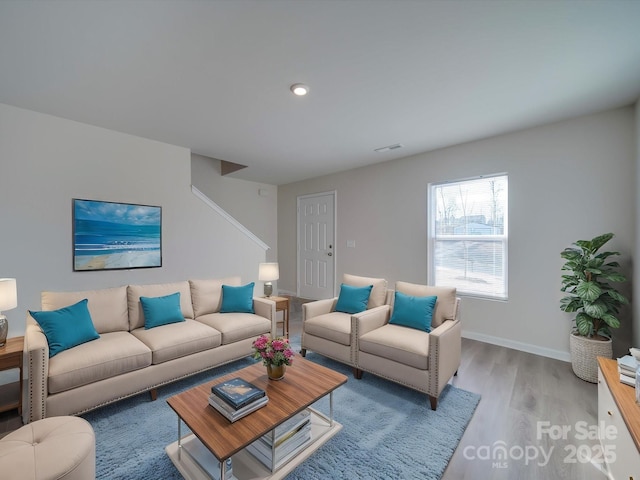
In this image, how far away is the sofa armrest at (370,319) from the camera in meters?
2.67

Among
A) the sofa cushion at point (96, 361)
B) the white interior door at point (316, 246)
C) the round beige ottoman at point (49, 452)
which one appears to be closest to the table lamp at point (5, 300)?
the sofa cushion at point (96, 361)

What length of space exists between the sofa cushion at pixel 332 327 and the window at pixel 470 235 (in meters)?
1.80

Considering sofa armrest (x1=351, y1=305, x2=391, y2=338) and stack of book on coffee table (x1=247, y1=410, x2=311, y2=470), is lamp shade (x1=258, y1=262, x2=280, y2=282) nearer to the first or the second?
sofa armrest (x1=351, y1=305, x2=391, y2=338)

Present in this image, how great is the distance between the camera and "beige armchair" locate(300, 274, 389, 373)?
2.74 metres

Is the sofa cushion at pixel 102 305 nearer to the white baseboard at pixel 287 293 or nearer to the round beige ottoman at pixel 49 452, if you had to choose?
the round beige ottoman at pixel 49 452

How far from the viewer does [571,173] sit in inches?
121

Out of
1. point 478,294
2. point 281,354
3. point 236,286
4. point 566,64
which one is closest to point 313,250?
point 236,286

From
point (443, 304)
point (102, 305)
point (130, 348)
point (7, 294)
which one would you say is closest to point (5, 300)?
point (7, 294)

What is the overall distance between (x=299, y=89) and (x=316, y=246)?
11.9 ft

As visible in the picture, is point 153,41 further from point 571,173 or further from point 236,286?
point 571,173

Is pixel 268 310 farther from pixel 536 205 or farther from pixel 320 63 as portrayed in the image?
pixel 536 205

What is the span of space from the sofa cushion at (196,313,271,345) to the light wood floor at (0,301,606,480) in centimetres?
144

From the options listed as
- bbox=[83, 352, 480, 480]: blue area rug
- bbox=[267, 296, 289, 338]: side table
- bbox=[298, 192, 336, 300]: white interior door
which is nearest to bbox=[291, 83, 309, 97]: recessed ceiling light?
bbox=[267, 296, 289, 338]: side table
